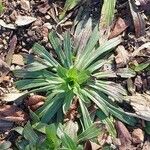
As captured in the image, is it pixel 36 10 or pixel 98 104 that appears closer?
pixel 98 104

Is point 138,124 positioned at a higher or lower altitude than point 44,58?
lower

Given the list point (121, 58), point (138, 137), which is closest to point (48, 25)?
point (121, 58)

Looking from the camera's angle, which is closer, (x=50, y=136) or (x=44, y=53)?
(x=50, y=136)

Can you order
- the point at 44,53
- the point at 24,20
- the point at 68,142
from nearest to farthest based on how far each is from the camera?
the point at 68,142 < the point at 44,53 < the point at 24,20

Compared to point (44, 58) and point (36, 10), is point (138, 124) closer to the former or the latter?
point (44, 58)

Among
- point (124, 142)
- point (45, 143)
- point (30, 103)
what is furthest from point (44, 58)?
point (124, 142)

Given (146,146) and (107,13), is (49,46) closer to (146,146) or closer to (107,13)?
(107,13)
